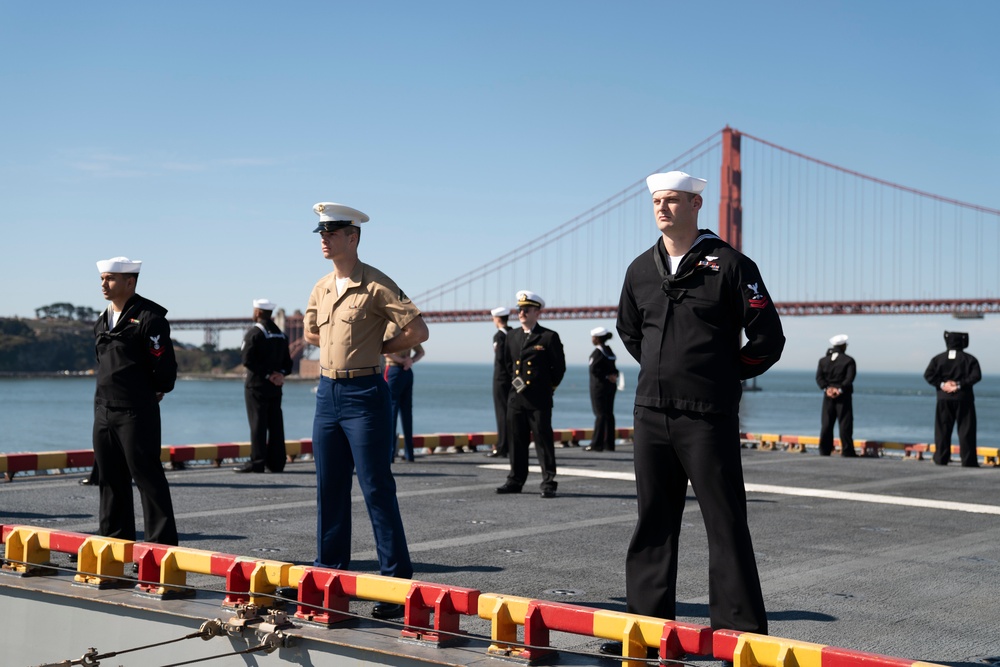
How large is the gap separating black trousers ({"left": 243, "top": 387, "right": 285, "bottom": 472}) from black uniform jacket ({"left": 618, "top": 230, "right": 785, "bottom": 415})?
819cm

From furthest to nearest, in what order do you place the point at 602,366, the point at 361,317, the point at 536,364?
the point at 602,366 < the point at 536,364 < the point at 361,317

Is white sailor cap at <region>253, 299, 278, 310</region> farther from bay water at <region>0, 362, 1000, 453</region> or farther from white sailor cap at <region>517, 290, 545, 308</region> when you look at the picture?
bay water at <region>0, 362, 1000, 453</region>

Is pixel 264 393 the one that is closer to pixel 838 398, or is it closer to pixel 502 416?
pixel 502 416

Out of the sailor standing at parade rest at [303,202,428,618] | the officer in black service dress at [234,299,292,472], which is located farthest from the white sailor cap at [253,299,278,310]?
the sailor standing at parade rest at [303,202,428,618]

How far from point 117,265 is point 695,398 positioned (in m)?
3.79

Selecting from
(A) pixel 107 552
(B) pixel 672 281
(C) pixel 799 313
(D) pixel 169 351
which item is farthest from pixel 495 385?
(C) pixel 799 313

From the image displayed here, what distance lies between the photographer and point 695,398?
4109mm

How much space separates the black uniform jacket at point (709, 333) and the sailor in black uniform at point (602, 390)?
12449 mm

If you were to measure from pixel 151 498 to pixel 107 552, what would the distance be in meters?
0.93

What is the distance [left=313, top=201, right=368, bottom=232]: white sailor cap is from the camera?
5.45m

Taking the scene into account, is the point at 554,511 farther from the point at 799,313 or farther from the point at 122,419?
the point at 799,313

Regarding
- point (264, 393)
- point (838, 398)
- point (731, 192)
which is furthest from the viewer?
point (731, 192)

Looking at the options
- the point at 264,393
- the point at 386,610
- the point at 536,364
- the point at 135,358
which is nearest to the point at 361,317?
the point at 386,610

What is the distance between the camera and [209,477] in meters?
11.2
